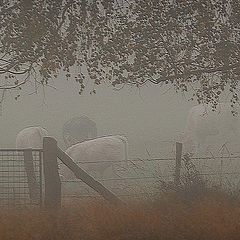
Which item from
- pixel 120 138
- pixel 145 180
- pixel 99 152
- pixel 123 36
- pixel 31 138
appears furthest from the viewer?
pixel 31 138

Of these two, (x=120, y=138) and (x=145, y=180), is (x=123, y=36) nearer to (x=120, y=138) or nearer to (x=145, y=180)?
(x=145, y=180)

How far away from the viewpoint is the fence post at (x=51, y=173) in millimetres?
10195

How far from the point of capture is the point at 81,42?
33.7ft

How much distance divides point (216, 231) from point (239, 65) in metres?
3.35

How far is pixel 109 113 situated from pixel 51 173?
45.8 m

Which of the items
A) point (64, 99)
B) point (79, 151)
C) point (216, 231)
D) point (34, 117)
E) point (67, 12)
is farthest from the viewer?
point (64, 99)

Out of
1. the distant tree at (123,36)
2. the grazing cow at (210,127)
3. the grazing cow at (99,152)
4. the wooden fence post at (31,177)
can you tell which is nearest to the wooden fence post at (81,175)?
the distant tree at (123,36)

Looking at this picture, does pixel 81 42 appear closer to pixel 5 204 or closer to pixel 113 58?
pixel 113 58

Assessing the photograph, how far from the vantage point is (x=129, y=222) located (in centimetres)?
881

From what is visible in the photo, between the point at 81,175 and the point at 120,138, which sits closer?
the point at 81,175

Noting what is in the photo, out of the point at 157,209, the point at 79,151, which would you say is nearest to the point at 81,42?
the point at 157,209

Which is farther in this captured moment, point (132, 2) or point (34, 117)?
point (34, 117)

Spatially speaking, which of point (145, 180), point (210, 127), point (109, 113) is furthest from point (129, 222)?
point (109, 113)

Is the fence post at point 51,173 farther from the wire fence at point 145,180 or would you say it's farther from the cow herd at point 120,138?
the cow herd at point 120,138
